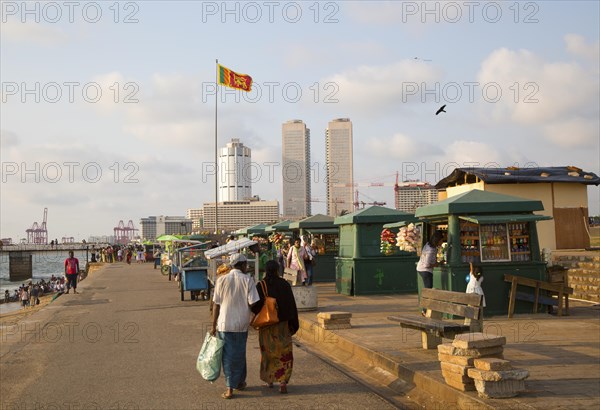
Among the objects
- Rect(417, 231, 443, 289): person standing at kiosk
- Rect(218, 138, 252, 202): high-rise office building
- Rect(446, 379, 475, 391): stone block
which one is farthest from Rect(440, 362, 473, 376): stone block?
Rect(218, 138, 252, 202): high-rise office building

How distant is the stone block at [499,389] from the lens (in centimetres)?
748

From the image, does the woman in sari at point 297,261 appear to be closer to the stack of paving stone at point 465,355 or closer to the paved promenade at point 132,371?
the paved promenade at point 132,371

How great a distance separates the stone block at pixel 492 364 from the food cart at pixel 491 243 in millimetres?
6808

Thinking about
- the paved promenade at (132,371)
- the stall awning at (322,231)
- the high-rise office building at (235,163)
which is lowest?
the paved promenade at (132,371)

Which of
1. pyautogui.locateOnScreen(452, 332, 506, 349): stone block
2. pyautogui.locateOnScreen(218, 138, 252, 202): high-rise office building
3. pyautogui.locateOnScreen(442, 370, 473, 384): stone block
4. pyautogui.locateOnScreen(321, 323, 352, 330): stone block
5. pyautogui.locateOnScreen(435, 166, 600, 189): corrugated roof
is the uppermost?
pyautogui.locateOnScreen(218, 138, 252, 202): high-rise office building

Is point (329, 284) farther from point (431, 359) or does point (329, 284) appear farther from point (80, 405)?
point (80, 405)

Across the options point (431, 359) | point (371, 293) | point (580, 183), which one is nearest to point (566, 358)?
point (431, 359)

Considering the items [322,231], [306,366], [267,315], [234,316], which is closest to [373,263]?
[322,231]

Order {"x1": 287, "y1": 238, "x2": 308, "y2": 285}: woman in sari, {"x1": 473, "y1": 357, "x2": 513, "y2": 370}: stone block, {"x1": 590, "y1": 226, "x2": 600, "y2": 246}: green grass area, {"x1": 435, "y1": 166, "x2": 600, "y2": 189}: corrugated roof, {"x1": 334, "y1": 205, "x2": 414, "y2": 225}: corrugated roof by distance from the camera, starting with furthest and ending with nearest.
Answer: {"x1": 590, "y1": 226, "x2": 600, "y2": 246}: green grass area
{"x1": 435, "y1": 166, "x2": 600, "y2": 189}: corrugated roof
{"x1": 334, "y1": 205, "x2": 414, "y2": 225}: corrugated roof
{"x1": 287, "y1": 238, "x2": 308, "y2": 285}: woman in sari
{"x1": 473, "y1": 357, "x2": 513, "y2": 370}: stone block

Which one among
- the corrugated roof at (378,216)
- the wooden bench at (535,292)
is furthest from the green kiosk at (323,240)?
the wooden bench at (535,292)

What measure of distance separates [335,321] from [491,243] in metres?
3.90

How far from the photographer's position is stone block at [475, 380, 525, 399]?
7480 millimetres

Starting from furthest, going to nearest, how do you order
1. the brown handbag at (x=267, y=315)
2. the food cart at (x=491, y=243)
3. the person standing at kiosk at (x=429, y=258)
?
the person standing at kiosk at (x=429, y=258), the food cart at (x=491, y=243), the brown handbag at (x=267, y=315)

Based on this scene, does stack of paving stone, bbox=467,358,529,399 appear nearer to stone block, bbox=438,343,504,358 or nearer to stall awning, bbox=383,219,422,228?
stone block, bbox=438,343,504,358
